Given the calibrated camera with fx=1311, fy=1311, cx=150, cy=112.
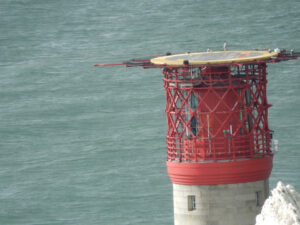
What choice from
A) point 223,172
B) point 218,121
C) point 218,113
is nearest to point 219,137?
point 218,121

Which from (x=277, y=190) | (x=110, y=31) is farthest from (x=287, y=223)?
(x=110, y=31)

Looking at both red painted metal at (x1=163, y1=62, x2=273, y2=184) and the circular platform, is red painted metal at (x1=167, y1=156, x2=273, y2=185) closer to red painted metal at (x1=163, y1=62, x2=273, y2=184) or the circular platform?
red painted metal at (x1=163, y1=62, x2=273, y2=184)

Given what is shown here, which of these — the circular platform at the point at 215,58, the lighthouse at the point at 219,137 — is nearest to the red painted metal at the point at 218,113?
the lighthouse at the point at 219,137

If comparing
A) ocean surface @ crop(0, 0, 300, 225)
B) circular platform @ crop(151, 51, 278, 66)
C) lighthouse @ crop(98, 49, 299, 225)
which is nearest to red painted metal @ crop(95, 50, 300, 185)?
lighthouse @ crop(98, 49, 299, 225)

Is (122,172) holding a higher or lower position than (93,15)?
lower

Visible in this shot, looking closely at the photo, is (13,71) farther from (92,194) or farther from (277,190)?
(277,190)

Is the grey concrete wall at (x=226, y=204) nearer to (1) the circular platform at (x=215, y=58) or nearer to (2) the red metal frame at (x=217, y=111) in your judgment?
(2) the red metal frame at (x=217, y=111)
